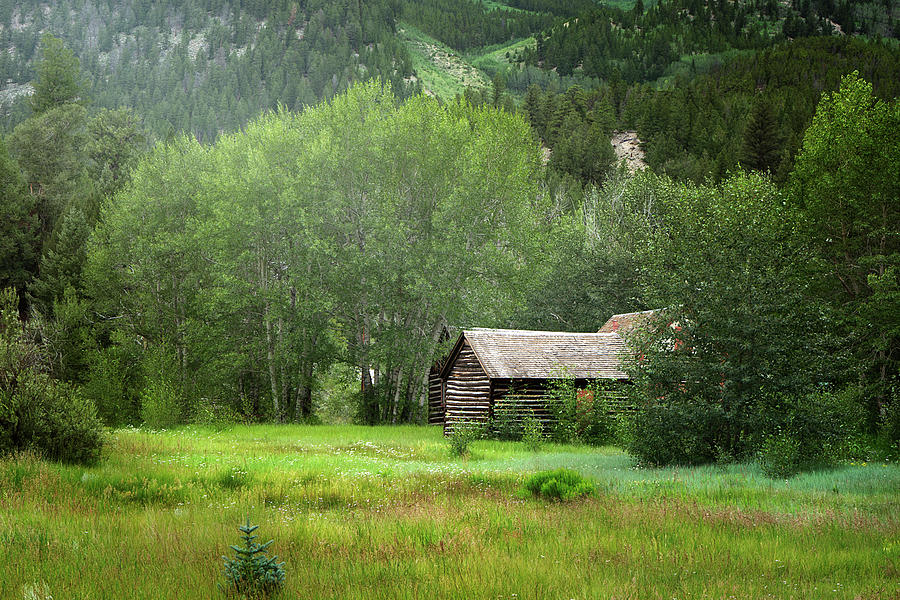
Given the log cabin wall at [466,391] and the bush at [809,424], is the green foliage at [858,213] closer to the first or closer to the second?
the bush at [809,424]

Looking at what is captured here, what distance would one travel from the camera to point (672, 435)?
19922 mm

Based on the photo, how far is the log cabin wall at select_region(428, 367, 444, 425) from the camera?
41.7m

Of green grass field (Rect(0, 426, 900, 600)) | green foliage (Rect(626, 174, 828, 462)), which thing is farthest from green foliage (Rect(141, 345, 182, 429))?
green foliage (Rect(626, 174, 828, 462))

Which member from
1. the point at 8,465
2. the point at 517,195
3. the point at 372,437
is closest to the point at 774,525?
the point at 8,465

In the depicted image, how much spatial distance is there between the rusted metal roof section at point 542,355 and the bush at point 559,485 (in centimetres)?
1828

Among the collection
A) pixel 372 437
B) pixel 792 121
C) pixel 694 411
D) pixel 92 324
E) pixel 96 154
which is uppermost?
pixel 792 121

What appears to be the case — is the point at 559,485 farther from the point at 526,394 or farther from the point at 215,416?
the point at 215,416

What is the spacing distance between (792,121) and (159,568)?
10503 centimetres

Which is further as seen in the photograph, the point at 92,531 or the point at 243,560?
the point at 92,531

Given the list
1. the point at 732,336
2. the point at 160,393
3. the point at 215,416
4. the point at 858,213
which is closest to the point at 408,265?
the point at 215,416

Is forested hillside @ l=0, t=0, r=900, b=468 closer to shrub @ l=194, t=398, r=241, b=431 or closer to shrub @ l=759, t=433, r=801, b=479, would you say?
shrub @ l=194, t=398, r=241, b=431

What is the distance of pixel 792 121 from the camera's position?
314 ft

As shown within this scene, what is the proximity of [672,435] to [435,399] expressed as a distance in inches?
953

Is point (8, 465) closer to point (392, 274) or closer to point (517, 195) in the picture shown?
point (392, 274)
